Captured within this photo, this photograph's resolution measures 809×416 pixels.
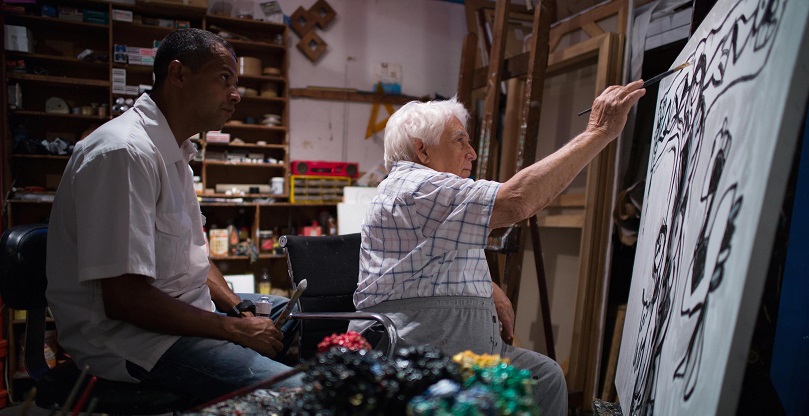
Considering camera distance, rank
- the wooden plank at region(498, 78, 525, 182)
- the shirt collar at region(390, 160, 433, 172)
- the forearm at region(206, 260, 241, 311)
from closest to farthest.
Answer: the shirt collar at region(390, 160, 433, 172)
the forearm at region(206, 260, 241, 311)
the wooden plank at region(498, 78, 525, 182)

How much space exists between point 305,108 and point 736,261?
436cm

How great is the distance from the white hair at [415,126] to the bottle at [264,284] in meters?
3.00

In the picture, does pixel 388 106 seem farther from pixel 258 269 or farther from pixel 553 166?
pixel 553 166

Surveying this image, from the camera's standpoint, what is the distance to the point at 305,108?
4.73 meters

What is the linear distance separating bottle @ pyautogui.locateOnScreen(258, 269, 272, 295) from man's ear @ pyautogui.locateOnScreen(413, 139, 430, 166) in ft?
10.0

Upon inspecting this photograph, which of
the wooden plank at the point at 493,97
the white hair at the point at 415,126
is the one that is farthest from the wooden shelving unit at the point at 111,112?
the white hair at the point at 415,126

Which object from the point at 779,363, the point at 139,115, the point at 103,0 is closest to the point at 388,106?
the point at 103,0

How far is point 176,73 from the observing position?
1.54m

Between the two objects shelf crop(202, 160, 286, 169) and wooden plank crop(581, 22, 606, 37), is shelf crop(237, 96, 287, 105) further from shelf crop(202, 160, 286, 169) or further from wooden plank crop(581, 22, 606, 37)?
wooden plank crop(581, 22, 606, 37)

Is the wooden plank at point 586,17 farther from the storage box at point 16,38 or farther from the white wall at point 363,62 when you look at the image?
the storage box at point 16,38

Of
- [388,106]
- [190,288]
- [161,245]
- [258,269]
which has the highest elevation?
[388,106]

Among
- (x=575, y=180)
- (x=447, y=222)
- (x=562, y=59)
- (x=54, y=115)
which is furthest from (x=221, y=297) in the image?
(x=54, y=115)

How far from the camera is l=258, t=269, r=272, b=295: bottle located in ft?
14.5

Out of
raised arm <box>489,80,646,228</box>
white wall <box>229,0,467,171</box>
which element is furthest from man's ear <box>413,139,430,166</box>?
white wall <box>229,0,467,171</box>
